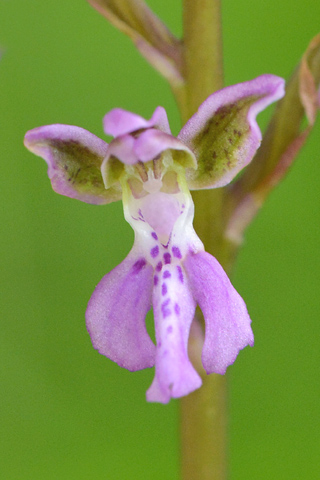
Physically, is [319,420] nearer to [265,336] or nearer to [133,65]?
[265,336]

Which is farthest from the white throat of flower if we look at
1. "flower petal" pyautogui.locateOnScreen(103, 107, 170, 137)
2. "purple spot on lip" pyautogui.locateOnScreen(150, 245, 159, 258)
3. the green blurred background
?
the green blurred background

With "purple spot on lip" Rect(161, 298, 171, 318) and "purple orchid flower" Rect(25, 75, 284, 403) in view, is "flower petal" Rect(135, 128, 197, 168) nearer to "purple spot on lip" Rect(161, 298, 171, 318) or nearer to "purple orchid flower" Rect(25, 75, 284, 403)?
"purple orchid flower" Rect(25, 75, 284, 403)

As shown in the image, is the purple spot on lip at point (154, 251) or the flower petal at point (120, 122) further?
the purple spot on lip at point (154, 251)

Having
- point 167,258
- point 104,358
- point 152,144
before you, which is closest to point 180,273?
point 167,258

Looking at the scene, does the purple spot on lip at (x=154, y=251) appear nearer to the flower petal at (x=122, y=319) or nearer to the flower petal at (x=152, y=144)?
→ the flower petal at (x=122, y=319)

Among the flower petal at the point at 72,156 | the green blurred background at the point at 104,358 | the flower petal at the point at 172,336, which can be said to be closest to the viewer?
the flower petal at the point at 172,336

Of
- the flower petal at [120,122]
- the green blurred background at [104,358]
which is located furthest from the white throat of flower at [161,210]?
the green blurred background at [104,358]

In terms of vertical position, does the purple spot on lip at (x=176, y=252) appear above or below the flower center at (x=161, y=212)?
below
